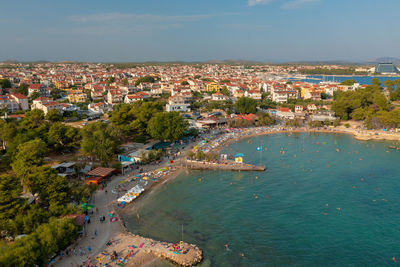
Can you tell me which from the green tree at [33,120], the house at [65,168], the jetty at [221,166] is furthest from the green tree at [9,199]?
the green tree at [33,120]

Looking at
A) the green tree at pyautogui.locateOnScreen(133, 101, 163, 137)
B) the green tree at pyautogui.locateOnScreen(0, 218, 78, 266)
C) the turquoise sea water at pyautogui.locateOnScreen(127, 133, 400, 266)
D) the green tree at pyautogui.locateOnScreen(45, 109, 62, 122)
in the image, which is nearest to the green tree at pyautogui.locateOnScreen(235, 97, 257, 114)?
the green tree at pyautogui.locateOnScreen(133, 101, 163, 137)

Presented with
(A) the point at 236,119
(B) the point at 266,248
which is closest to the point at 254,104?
(A) the point at 236,119

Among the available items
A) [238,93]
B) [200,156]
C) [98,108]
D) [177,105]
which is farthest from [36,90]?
[200,156]

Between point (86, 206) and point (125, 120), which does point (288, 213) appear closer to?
point (86, 206)

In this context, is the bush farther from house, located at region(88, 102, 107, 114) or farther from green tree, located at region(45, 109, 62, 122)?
house, located at region(88, 102, 107, 114)

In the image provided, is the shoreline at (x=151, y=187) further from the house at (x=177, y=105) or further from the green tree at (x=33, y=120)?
the green tree at (x=33, y=120)
